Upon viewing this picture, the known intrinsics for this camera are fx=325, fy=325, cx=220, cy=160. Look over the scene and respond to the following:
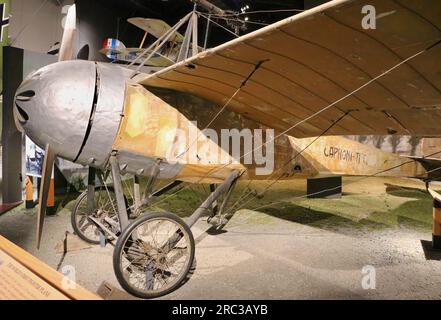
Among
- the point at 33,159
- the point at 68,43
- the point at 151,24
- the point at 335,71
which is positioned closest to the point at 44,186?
the point at 68,43

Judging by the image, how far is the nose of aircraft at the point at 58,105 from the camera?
284 cm

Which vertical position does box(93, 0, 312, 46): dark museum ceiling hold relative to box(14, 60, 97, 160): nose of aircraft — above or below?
above

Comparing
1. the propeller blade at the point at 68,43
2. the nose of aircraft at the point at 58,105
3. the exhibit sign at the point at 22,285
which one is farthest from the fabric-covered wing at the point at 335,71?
the exhibit sign at the point at 22,285

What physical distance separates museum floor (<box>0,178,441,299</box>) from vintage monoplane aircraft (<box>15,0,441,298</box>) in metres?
0.44

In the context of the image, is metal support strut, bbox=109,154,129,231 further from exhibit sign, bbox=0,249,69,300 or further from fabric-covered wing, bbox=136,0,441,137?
exhibit sign, bbox=0,249,69,300

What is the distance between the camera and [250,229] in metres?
5.02

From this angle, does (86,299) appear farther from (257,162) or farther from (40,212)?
(257,162)

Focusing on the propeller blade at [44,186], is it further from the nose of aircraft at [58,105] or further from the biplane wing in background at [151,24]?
the biplane wing in background at [151,24]

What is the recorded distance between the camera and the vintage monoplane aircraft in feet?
6.11

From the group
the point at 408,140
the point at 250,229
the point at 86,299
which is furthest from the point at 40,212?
the point at 408,140

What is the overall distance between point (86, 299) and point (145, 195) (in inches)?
92.3

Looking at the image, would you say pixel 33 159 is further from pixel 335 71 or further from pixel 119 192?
pixel 335 71

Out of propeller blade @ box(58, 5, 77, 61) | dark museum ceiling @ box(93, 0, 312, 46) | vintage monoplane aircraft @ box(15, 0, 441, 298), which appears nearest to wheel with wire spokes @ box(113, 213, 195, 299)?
vintage monoplane aircraft @ box(15, 0, 441, 298)

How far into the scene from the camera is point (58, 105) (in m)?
2.84
